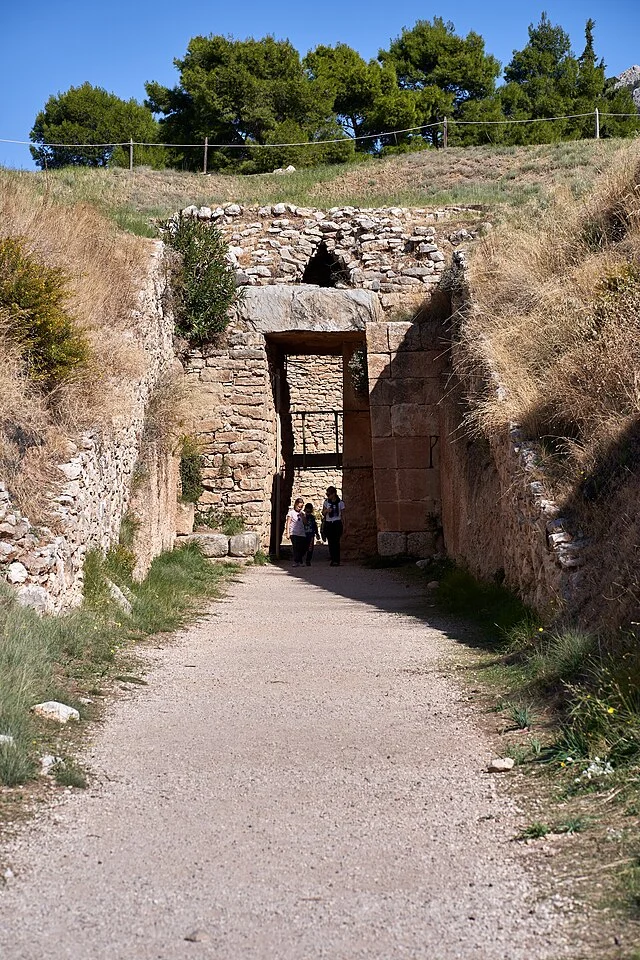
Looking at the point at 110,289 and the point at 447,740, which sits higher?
the point at 110,289

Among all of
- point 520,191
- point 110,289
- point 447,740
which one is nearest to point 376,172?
point 520,191

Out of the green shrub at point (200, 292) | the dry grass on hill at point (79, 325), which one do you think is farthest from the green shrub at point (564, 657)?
the green shrub at point (200, 292)

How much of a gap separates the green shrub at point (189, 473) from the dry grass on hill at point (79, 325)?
3020 mm

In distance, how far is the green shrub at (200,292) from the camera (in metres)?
16.1

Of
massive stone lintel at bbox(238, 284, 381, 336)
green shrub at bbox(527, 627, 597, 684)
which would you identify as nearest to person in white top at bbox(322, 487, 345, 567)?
massive stone lintel at bbox(238, 284, 381, 336)

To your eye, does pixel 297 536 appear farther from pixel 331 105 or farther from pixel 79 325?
pixel 331 105

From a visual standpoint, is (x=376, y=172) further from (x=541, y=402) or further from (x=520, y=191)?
(x=541, y=402)

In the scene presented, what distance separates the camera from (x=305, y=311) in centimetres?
1645

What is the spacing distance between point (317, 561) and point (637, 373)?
426 inches

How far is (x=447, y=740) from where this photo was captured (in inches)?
209

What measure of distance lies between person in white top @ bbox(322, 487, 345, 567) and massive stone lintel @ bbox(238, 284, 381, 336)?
3205 millimetres

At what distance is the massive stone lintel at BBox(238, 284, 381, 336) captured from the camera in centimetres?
1644

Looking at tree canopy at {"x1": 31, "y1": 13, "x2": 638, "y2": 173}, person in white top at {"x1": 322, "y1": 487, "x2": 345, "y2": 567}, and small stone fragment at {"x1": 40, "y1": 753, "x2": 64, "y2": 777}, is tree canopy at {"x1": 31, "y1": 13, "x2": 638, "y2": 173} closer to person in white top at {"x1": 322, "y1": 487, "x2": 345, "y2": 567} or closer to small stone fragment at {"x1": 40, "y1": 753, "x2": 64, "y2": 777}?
person in white top at {"x1": 322, "y1": 487, "x2": 345, "y2": 567}

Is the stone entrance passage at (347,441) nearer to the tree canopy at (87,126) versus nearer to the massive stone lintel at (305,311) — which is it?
the massive stone lintel at (305,311)
